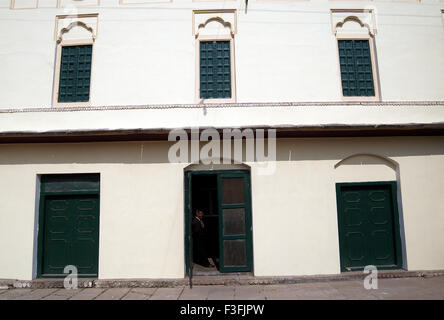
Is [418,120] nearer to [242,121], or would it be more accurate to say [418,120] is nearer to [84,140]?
[242,121]

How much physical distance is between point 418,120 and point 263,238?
5080 mm

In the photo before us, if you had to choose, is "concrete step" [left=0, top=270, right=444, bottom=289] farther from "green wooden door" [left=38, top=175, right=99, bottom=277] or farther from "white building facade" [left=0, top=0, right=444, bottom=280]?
"green wooden door" [left=38, top=175, right=99, bottom=277]

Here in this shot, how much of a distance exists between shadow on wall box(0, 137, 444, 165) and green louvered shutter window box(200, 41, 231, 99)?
182 centimetres

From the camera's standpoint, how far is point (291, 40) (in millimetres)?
7508

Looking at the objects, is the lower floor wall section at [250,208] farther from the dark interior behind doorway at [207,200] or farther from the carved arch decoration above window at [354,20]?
the carved arch decoration above window at [354,20]

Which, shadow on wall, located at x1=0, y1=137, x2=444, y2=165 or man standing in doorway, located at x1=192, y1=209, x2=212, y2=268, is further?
man standing in doorway, located at x1=192, y1=209, x2=212, y2=268

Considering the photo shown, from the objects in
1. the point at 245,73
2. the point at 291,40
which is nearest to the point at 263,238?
the point at 245,73

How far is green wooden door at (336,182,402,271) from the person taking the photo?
6.84 metres

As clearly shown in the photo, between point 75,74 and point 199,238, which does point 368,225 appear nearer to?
point 199,238

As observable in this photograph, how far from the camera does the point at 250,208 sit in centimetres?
691

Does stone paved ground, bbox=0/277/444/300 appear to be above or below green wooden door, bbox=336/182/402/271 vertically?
Answer: below

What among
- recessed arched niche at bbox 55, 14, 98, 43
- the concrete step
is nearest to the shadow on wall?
the concrete step

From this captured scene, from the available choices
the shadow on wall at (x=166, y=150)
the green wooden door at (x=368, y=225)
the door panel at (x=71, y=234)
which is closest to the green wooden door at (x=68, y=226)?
the door panel at (x=71, y=234)

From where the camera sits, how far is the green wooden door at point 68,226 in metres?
6.86
